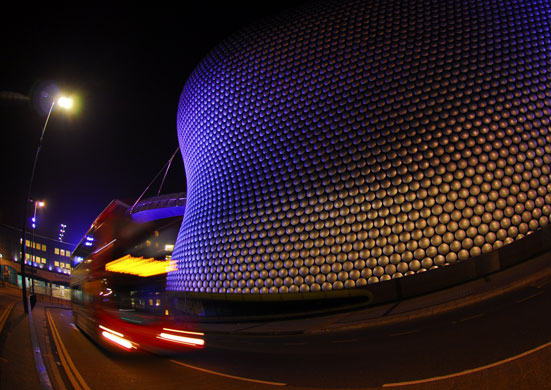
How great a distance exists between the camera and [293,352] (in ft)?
17.8

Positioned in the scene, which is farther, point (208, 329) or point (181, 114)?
point (181, 114)

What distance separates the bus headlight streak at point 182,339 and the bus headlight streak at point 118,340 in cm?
86

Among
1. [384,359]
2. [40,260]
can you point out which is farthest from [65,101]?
[40,260]

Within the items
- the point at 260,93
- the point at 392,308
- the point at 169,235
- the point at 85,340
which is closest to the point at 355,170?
the point at 392,308

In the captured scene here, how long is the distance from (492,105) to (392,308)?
8.07 meters

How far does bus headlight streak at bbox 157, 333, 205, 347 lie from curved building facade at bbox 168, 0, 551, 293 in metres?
5.09

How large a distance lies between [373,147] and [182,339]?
875 centimetres

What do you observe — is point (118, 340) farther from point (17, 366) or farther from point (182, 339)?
point (17, 366)

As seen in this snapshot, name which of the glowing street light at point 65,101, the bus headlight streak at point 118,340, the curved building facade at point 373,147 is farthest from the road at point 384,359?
the glowing street light at point 65,101

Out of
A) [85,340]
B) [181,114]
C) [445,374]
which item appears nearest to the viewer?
[445,374]

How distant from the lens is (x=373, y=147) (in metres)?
10.7

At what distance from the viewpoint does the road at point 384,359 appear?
305 centimetres

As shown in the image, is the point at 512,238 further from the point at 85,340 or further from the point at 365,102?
the point at 85,340

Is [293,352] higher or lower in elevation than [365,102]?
lower
